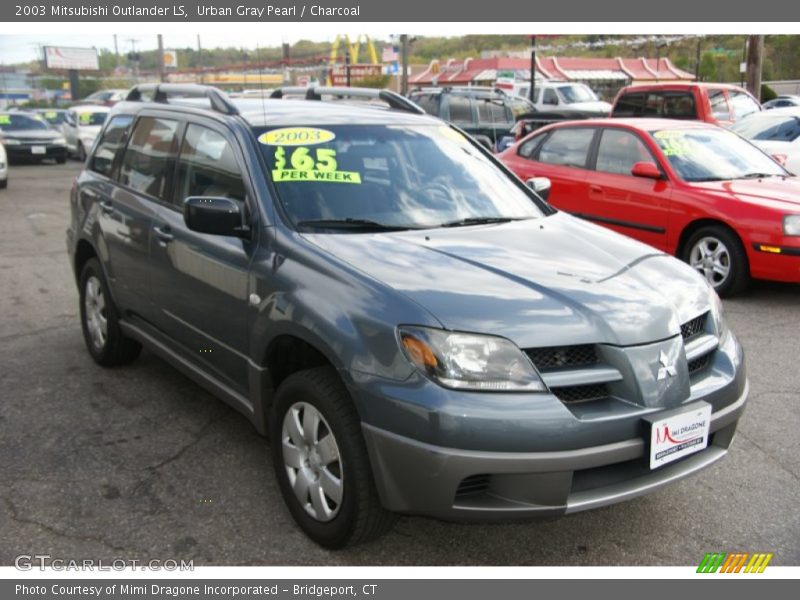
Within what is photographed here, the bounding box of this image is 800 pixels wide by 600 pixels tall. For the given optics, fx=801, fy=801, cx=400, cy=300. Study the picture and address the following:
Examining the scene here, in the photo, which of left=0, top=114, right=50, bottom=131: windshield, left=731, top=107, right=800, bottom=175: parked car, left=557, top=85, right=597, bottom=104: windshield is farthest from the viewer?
left=557, top=85, right=597, bottom=104: windshield

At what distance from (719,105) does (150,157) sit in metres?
11.2

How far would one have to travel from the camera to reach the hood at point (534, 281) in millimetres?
2758

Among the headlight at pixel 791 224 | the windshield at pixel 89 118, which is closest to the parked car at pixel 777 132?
the headlight at pixel 791 224

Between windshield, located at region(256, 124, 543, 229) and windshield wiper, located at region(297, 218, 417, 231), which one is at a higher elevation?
windshield, located at region(256, 124, 543, 229)

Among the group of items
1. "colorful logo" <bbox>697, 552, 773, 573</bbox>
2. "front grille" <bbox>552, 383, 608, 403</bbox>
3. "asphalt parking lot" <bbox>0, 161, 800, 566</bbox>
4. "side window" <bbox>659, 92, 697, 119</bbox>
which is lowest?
"colorful logo" <bbox>697, 552, 773, 573</bbox>

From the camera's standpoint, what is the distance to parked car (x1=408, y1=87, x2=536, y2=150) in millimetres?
16031

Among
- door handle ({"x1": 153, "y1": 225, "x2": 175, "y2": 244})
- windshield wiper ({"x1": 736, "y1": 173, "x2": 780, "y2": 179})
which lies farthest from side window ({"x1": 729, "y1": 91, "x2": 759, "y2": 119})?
door handle ({"x1": 153, "y1": 225, "x2": 175, "y2": 244})

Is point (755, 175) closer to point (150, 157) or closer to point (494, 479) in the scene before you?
point (150, 157)

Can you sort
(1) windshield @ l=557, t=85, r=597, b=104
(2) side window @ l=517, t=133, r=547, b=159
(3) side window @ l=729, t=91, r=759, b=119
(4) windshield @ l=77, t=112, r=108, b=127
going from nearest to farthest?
(2) side window @ l=517, t=133, r=547, b=159 → (3) side window @ l=729, t=91, r=759, b=119 → (4) windshield @ l=77, t=112, r=108, b=127 → (1) windshield @ l=557, t=85, r=597, b=104

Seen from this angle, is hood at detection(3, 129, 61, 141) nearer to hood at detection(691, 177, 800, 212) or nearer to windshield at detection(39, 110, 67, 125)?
windshield at detection(39, 110, 67, 125)

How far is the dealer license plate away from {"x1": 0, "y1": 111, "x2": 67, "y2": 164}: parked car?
21.0 metres

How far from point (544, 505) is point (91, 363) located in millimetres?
3680

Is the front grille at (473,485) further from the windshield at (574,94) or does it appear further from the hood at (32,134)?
the windshield at (574,94)

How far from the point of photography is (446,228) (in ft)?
12.0
